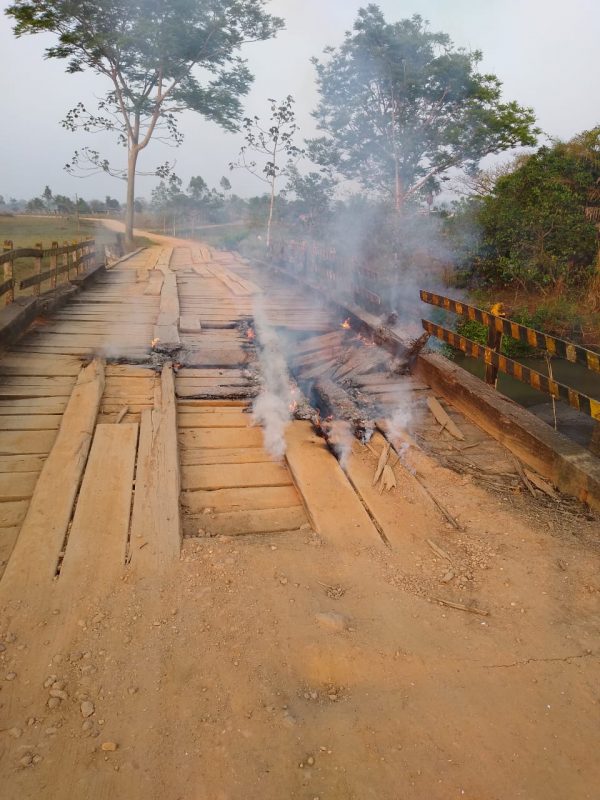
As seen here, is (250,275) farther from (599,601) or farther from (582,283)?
(599,601)

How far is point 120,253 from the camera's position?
66.5ft

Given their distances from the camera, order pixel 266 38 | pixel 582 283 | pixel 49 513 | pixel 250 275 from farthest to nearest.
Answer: pixel 266 38, pixel 250 275, pixel 582 283, pixel 49 513

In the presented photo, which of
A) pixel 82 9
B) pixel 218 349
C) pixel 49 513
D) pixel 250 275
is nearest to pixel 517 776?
pixel 49 513

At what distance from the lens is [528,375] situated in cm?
405

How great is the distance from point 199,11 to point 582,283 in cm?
1908

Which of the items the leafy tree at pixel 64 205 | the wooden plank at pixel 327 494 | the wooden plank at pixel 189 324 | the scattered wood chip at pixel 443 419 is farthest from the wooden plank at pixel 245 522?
the leafy tree at pixel 64 205

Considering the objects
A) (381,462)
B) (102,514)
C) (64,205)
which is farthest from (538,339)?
(64,205)

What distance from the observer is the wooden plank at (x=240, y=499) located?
303cm

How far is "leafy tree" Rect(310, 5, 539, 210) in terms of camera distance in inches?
632

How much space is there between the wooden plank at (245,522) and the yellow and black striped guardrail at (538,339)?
2235 mm

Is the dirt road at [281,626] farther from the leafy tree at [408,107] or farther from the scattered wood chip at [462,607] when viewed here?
the leafy tree at [408,107]

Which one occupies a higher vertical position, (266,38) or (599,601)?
(266,38)

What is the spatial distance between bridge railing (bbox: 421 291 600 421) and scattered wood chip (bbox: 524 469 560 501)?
0.56 meters

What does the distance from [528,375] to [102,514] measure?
A: 11.1ft
